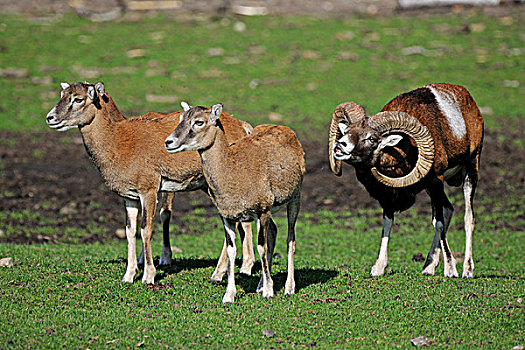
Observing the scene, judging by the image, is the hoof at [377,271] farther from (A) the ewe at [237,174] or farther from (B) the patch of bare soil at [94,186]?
(B) the patch of bare soil at [94,186]

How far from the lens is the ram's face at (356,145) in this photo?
12.2 metres

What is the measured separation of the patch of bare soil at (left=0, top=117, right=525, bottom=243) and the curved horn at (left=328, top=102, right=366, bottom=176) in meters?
7.14

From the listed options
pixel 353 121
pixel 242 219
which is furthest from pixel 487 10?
pixel 242 219

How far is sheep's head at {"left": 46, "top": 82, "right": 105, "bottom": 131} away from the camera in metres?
11.9

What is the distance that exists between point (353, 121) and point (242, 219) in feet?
9.82

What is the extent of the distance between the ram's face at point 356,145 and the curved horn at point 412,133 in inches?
7.1

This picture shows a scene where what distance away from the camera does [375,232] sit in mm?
19062

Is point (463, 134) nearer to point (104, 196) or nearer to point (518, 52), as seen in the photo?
point (104, 196)

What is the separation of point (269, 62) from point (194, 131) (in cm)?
2375

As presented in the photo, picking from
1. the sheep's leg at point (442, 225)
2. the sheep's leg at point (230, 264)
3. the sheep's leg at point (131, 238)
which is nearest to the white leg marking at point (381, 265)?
the sheep's leg at point (442, 225)

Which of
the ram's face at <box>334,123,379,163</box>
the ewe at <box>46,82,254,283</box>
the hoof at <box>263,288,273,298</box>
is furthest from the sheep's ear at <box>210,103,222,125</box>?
the hoof at <box>263,288,273,298</box>

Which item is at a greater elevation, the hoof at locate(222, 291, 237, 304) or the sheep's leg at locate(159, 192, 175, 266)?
the hoof at locate(222, 291, 237, 304)

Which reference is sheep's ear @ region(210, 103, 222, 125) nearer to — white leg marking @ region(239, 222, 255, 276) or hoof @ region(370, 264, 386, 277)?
white leg marking @ region(239, 222, 255, 276)

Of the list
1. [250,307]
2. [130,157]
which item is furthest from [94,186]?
[250,307]
